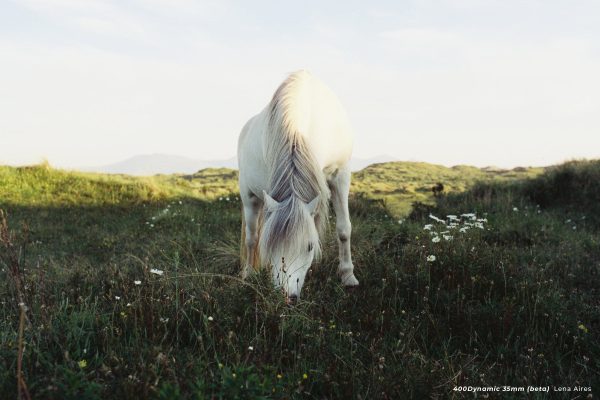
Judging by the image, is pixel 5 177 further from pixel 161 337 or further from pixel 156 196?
pixel 161 337

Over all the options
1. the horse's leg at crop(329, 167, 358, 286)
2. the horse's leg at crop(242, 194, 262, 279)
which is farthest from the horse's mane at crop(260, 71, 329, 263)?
the horse's leg at crop(242, 194, 262, 279)

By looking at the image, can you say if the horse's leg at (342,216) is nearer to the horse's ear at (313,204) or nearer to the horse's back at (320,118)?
the horse's back at (320,118)

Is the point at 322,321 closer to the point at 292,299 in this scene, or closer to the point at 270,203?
the point at 292,299

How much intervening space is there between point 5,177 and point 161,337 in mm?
12576

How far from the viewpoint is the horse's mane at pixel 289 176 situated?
3.97 meters

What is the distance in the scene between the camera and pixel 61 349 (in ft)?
9.18

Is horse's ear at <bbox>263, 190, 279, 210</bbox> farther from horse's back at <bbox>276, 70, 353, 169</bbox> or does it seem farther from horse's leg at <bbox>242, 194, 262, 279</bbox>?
horse's leg at <bbox>242, 194, 262, 279</bbox>

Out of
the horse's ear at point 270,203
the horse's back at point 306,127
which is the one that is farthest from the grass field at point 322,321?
the horse's back at point 306,127

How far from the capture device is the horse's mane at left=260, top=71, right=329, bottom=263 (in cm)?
397

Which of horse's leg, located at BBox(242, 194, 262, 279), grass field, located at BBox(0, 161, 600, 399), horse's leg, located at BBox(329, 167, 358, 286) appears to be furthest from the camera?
horse's leg, located at BBox(242, 194, 262, 279)

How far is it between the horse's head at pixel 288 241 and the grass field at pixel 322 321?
0.18 metres

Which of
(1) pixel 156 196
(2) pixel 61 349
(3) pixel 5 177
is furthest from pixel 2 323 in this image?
(3) pixel 5 177

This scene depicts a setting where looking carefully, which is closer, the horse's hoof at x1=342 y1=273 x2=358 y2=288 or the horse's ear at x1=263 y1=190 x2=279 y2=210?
the horse's ear at x1=263 y1=190 x2=279 y2=210

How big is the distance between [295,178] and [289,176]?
0.06 meters
